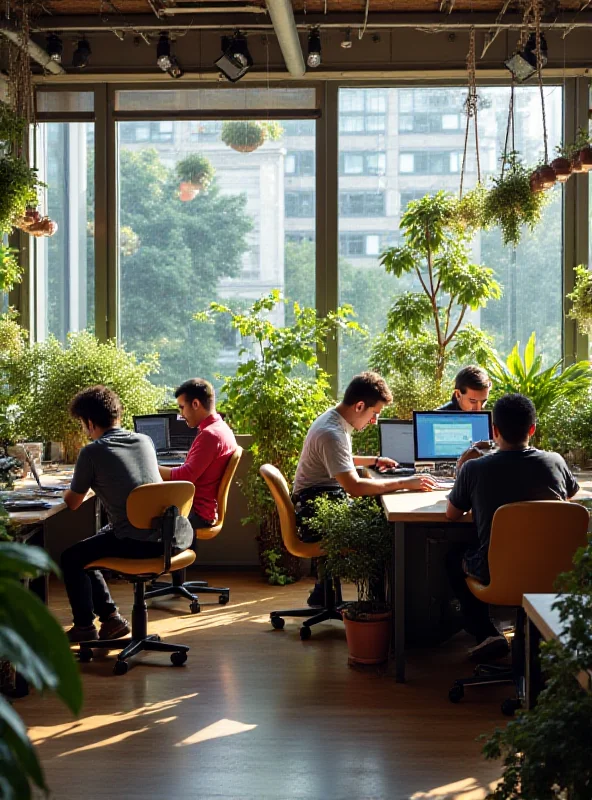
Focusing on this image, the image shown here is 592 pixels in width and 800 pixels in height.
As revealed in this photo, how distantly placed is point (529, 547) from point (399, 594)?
2.45ft

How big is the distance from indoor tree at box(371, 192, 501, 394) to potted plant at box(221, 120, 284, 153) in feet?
4.51

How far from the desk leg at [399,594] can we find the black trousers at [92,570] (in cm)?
118

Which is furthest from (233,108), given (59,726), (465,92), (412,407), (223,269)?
(59,726)

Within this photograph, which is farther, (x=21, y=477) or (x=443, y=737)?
(x=21, y=477)

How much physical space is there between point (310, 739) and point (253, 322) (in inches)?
152

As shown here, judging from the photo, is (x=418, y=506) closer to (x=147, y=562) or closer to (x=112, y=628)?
(x=147, y=562)

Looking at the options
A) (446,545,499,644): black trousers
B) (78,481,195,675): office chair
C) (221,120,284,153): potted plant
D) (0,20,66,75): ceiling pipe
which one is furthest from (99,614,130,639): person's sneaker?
(221,120,284,153): potted plant

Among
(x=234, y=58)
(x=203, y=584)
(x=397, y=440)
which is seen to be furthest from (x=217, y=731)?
(x=234, y=58)

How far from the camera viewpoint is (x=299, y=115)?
314 inches

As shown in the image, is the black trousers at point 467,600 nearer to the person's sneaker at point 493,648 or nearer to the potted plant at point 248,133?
the person's sneaker at point 493,648

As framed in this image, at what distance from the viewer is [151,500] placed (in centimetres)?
479

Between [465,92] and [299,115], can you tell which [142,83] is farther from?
[465,92]

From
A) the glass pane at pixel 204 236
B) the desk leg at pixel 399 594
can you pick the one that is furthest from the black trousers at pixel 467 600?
the glass pane at pixel 204 236

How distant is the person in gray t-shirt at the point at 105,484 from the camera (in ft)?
16.2
